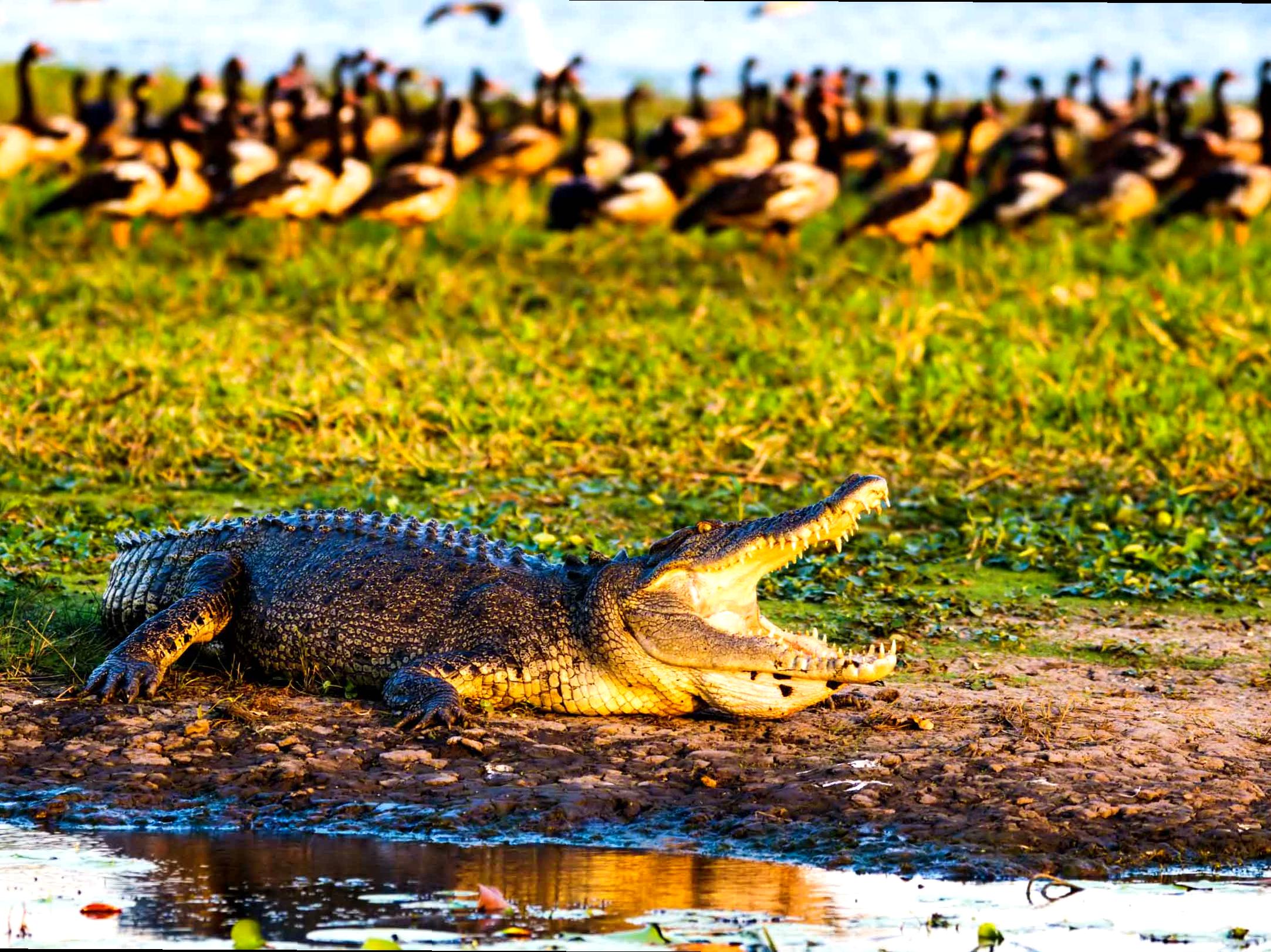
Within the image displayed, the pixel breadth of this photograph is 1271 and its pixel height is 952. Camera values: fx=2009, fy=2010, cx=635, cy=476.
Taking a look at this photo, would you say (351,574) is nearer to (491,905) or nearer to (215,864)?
(215,864)

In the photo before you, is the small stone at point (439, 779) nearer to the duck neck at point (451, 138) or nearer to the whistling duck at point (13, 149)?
the duck neck at point (451, 138)

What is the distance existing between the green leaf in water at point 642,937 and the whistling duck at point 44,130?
16.4 m

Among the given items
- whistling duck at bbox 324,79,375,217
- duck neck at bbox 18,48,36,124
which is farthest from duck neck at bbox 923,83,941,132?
duck neck at bbox 18,48,36,124

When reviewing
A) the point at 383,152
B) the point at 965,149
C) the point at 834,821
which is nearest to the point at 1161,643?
the point at 834,821

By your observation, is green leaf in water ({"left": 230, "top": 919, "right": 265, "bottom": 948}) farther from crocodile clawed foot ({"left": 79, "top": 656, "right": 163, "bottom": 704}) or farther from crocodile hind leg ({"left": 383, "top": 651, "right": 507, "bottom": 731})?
crocodile clawed foot ({"left": 79, "top": 656, "right": 163, "bottom": 704})

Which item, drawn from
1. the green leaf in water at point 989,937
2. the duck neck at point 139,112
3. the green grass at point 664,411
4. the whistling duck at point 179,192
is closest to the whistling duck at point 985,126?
the whistling duck at point 179,192

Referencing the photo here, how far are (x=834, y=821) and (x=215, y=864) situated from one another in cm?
150

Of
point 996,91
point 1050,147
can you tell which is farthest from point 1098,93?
point 1050,147

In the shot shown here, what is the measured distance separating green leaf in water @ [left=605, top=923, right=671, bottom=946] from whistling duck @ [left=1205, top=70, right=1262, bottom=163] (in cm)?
1668

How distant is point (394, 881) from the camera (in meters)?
4.48

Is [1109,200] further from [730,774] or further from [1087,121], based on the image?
[730,774]

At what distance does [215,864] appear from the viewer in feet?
15.1

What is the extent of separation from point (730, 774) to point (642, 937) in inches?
47.2

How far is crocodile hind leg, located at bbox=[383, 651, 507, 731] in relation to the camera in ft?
18.3
